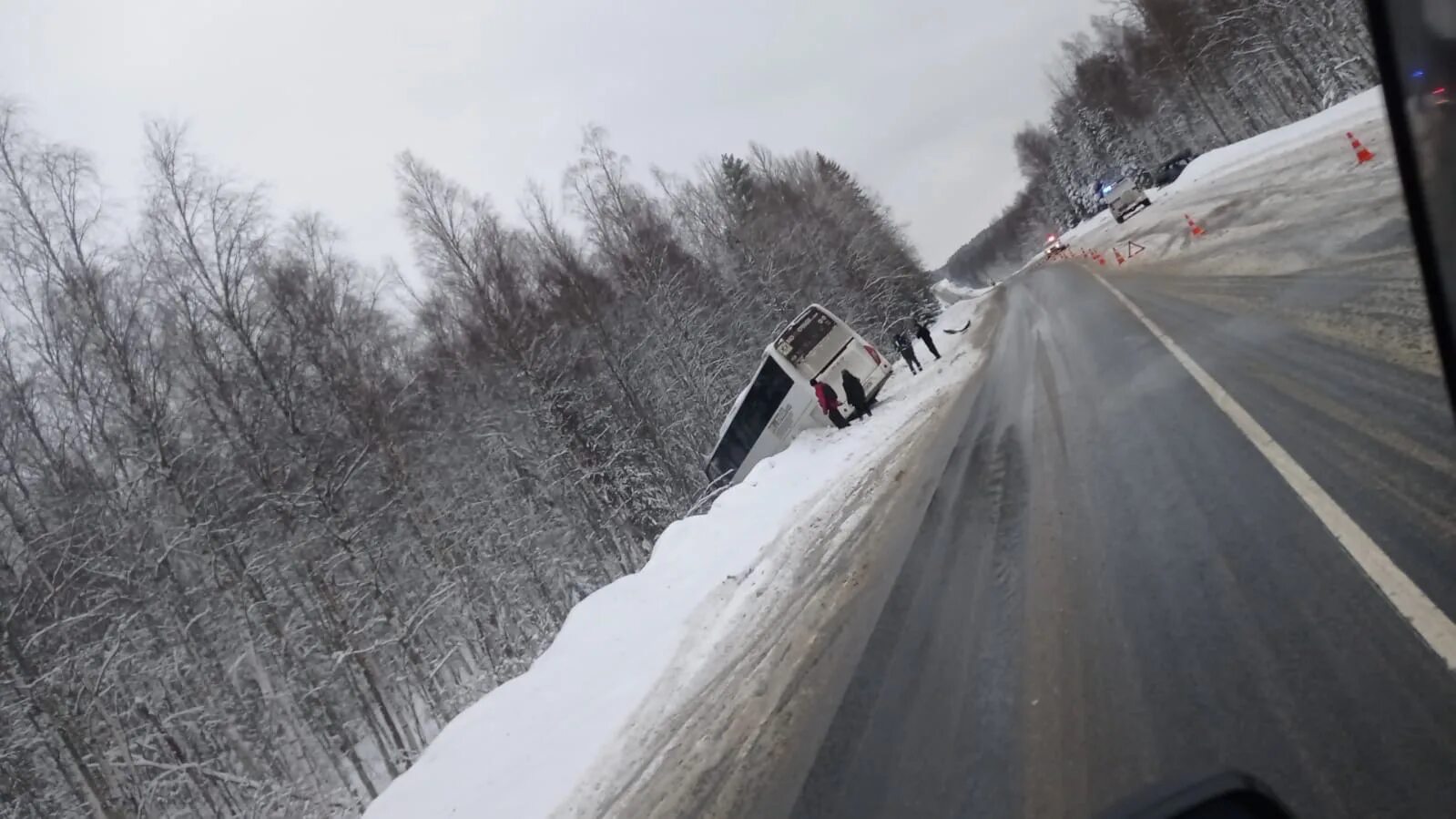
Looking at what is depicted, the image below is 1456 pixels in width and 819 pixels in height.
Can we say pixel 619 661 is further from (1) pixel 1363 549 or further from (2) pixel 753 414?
(2) pixel 753 414

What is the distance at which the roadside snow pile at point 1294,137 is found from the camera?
21656mm

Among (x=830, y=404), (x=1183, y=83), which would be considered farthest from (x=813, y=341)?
(x=1183, y=83)

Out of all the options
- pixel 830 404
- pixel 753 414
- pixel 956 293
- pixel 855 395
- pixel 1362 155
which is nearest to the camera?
pixel 1362 155

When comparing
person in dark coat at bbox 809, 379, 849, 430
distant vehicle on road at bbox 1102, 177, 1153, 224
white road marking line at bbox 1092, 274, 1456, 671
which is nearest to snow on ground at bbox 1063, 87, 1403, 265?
white road marking line at bbox 1092, 274, 1456, 671

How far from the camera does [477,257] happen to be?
27656mm

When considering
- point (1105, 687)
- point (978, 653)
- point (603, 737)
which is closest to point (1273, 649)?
point (1105, 687)

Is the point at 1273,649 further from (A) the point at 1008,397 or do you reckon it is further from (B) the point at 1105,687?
(A) the point at 1008,397

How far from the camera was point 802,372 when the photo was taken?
22281 mm

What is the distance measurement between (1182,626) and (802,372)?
18394mm

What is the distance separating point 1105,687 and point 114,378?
1881 cm

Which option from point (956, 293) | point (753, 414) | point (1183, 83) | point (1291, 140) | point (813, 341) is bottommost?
point (1291, 140)

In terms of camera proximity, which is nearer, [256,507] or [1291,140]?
[256,507]

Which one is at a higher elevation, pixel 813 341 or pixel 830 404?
pixel 813 341

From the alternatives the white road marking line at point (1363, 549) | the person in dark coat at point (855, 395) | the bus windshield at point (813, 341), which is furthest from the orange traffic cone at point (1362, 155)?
the bus windshield at point (813, 341)
